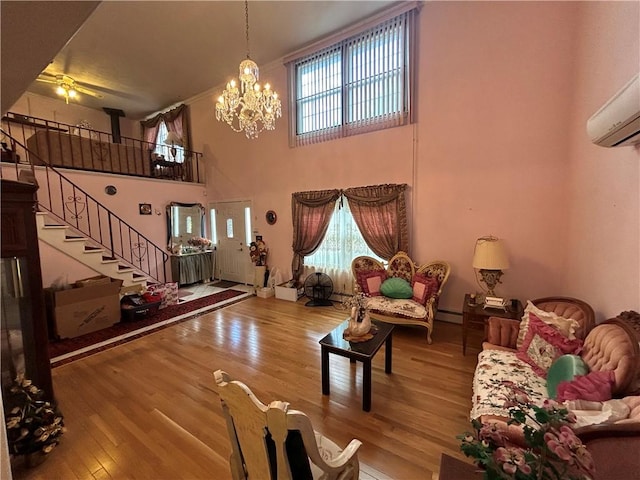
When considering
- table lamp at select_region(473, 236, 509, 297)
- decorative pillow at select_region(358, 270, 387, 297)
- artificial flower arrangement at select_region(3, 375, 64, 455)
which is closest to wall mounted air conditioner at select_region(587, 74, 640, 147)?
table lamp at select_region(473, 236, 509, 297)

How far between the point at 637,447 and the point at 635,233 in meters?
1.51

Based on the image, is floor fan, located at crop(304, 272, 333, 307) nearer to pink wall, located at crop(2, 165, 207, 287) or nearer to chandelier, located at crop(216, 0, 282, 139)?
chandelier, located at crop(216, 0, 282, 139)

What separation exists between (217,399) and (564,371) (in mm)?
2737

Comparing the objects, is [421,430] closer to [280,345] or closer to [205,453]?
[205,453]

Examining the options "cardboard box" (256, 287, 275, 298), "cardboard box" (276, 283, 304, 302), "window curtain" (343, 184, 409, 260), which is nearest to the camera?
"window curtain" (343, 184, 409, 260)

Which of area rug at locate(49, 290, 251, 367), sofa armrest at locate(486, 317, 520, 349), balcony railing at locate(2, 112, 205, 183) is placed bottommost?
area rug at locate(49, 290, 251, 367)

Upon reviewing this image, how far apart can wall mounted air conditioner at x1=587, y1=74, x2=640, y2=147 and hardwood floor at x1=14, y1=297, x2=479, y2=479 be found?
2.23 meters

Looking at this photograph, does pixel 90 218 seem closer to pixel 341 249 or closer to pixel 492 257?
pixel 341 249

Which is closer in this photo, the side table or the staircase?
the side table

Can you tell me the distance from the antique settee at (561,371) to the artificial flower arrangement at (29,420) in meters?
2.84

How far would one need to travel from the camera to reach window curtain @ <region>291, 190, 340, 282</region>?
482cm

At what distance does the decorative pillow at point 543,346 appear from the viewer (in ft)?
6.44

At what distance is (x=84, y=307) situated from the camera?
361cm

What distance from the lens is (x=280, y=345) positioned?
10.9 ft
